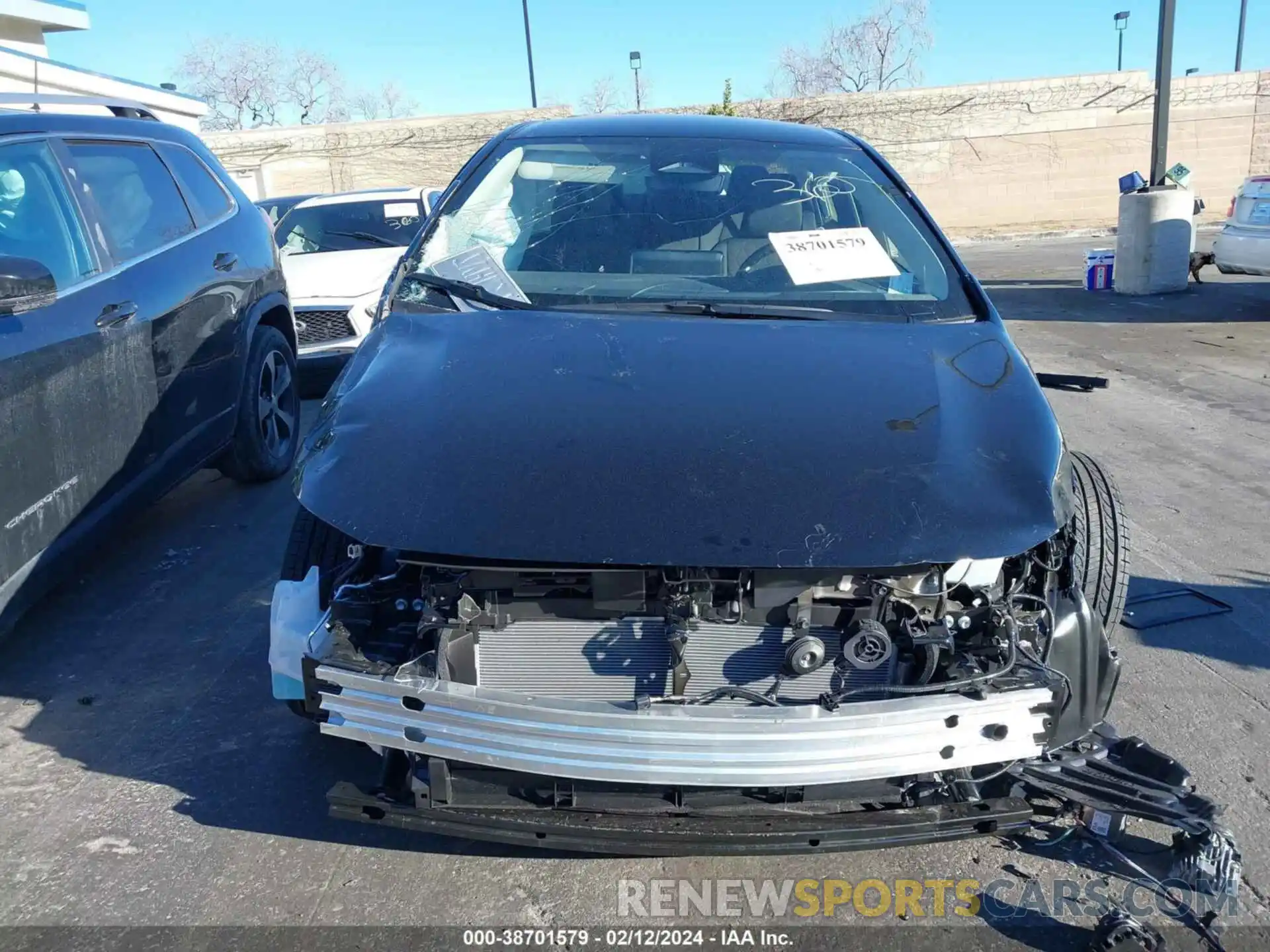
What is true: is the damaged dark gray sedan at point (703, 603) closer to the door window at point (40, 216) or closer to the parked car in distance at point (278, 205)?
the door window at point (40, 216)

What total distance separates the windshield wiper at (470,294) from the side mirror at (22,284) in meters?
1.27

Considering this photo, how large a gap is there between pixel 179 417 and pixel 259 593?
35.0 inches

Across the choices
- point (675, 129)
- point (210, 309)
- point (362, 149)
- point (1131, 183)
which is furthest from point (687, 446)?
point (362, 149)

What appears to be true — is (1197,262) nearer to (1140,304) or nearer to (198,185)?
(1140,304)

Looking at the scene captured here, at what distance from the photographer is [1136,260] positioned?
497 inches

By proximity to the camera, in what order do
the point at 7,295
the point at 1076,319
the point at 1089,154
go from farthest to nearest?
the point at 1089,154 → the point at 1076,319 → the point at 7,295

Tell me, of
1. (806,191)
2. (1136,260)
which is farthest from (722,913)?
(1136,260)

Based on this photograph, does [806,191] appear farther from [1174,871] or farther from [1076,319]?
[1076,319]

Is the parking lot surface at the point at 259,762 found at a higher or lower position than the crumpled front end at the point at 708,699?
lower

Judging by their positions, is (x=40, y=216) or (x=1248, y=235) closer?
(x=40, y=216)

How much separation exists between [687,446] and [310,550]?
1100 mm

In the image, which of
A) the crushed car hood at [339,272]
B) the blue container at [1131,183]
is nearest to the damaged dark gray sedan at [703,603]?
the crushed car hood at [339,272]

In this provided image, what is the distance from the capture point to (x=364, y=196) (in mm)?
9359

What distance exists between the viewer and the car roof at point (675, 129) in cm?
381
